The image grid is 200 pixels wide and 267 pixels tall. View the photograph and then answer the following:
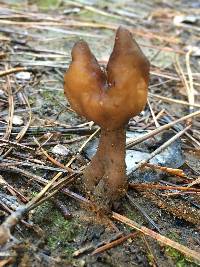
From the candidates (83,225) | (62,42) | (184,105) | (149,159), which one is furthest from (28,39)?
(83,225)

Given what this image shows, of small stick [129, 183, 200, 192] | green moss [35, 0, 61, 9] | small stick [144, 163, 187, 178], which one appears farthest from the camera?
green moss [35, 0, 61, 9]

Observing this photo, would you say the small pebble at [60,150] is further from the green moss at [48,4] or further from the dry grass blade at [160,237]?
the green moss at [48,4]

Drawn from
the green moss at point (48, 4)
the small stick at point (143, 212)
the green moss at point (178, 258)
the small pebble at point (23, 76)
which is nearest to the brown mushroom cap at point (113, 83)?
the small stick at point (143, 212)

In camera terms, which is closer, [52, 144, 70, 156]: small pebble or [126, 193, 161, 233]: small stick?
[126, 193, 161, 233]: small stick

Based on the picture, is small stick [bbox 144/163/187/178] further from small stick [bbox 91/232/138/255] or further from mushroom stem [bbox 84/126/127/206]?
small stick [bbox 91/232/138/255]

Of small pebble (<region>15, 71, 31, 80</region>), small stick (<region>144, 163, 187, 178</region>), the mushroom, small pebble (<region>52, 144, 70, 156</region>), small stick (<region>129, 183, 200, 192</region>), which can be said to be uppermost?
the mushroom

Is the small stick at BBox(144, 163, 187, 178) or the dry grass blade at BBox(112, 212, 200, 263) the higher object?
the small stick at BBox(144, 163, 187, 178)

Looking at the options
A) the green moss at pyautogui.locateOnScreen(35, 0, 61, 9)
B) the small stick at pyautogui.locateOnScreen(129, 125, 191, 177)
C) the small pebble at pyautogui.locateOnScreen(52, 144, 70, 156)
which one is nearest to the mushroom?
the small stick at pyautogui.locateOnScreen(129, 125, 191, 177)
